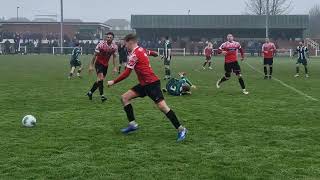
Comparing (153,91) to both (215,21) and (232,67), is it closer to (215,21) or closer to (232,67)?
(232,67)

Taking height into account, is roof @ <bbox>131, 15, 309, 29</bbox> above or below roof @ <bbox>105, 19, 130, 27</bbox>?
below

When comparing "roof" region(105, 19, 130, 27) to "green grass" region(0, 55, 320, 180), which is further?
"roof" region(105, 19, 130, 27)

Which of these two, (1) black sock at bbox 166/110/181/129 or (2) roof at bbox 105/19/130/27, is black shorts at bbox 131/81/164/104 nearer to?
(1) black sock at bbox 166/110/181/129

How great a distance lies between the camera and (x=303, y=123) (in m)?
10.9

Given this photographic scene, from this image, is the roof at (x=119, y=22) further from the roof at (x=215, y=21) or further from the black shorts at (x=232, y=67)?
the black shorts at (x=232, y=67)

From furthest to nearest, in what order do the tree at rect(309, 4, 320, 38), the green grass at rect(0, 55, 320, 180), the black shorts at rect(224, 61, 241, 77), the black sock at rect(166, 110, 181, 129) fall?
the tree at rect(309, 4, 320, 38) < the black shorts at rect(224, 61, 241, 77) < the black sock at rect(166, 110, 181, 129) < the green grass at rect(0, 55, 320, 180)

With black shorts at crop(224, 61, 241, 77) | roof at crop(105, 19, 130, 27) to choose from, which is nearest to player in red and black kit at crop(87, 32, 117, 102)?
black shorts at crop(224, 61, 241, 77)

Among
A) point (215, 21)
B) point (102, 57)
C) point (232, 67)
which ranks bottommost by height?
point (232, 67)

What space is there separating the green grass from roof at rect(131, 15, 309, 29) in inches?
2066

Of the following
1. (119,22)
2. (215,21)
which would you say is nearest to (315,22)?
(215,21)

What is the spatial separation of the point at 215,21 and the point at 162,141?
2377 inches

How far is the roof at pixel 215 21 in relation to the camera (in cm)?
6675

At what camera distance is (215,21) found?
68.2 meters

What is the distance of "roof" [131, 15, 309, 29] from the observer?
219 feet
